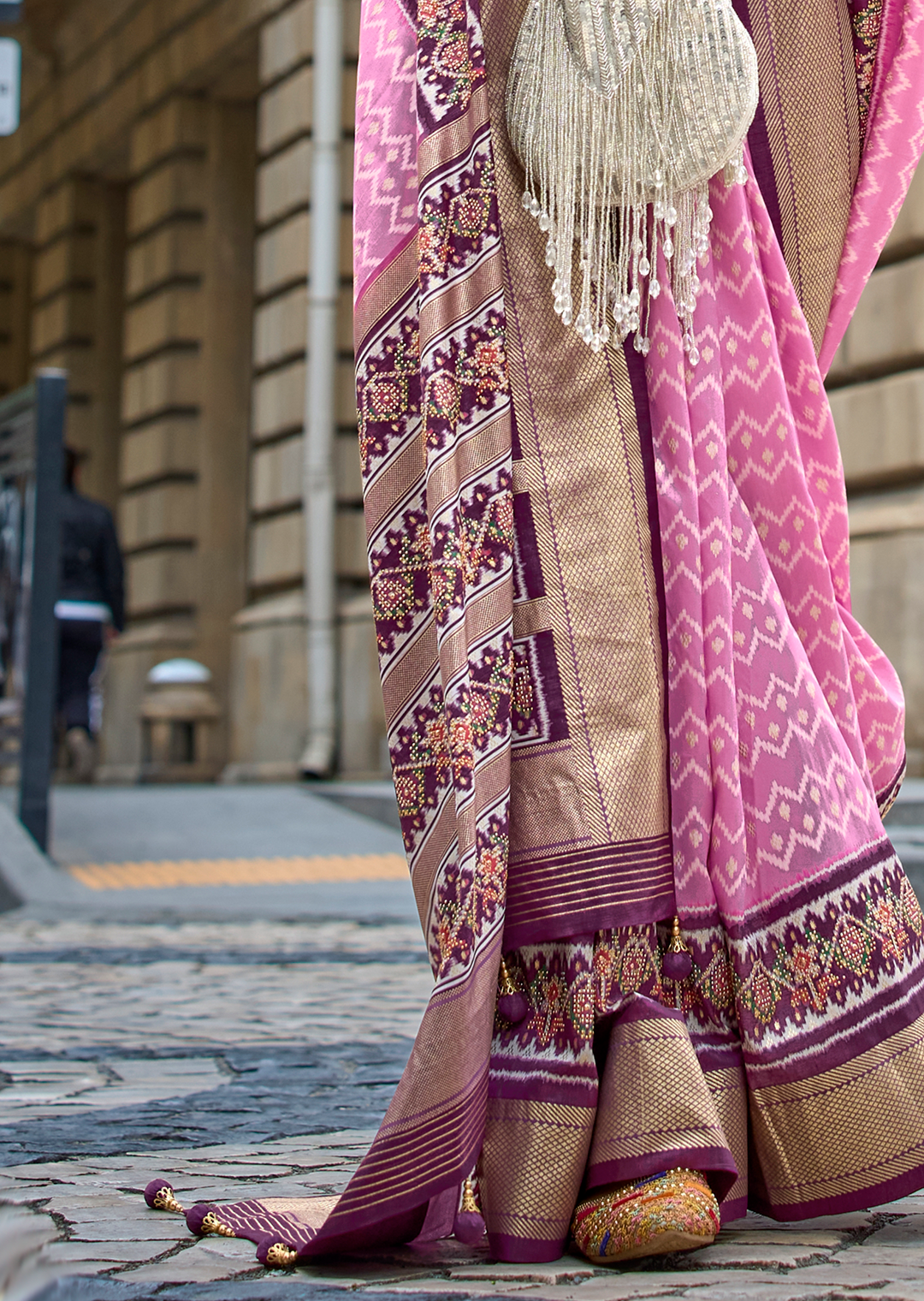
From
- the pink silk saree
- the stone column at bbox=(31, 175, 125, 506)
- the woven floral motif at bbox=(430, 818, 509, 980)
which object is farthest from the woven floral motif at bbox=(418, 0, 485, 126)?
the stone column at bbox=(31, 175, 125, 506)

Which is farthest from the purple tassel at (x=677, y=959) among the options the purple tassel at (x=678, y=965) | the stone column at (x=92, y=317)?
the stone column at (x=92, y=317)

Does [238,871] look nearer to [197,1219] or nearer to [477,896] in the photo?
[197,1219]

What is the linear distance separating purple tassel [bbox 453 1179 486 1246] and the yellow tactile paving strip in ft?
15.8

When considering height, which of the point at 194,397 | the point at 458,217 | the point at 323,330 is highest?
the point at 194,397

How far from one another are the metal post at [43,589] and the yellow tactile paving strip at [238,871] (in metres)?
0.45

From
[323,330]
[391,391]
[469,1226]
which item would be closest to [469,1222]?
[469,1226]

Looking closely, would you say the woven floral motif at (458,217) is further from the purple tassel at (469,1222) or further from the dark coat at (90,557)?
the dark coat at (90,557)

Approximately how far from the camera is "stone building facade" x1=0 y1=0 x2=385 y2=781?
11.4m

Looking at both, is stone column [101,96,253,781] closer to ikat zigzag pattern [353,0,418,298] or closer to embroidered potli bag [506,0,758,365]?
ikat zigzag pattern [353,0,418,298]

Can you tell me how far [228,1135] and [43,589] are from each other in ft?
15.0

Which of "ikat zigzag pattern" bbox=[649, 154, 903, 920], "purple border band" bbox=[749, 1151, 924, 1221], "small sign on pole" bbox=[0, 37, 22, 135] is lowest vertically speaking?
"purple border band" bbox=[749, 1151, 924, 1221]

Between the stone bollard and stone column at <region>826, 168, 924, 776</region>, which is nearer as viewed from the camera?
stone column at <region>826, 168, 924, 776</region>

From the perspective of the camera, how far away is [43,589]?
7.12 m

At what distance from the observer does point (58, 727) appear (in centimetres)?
1188
